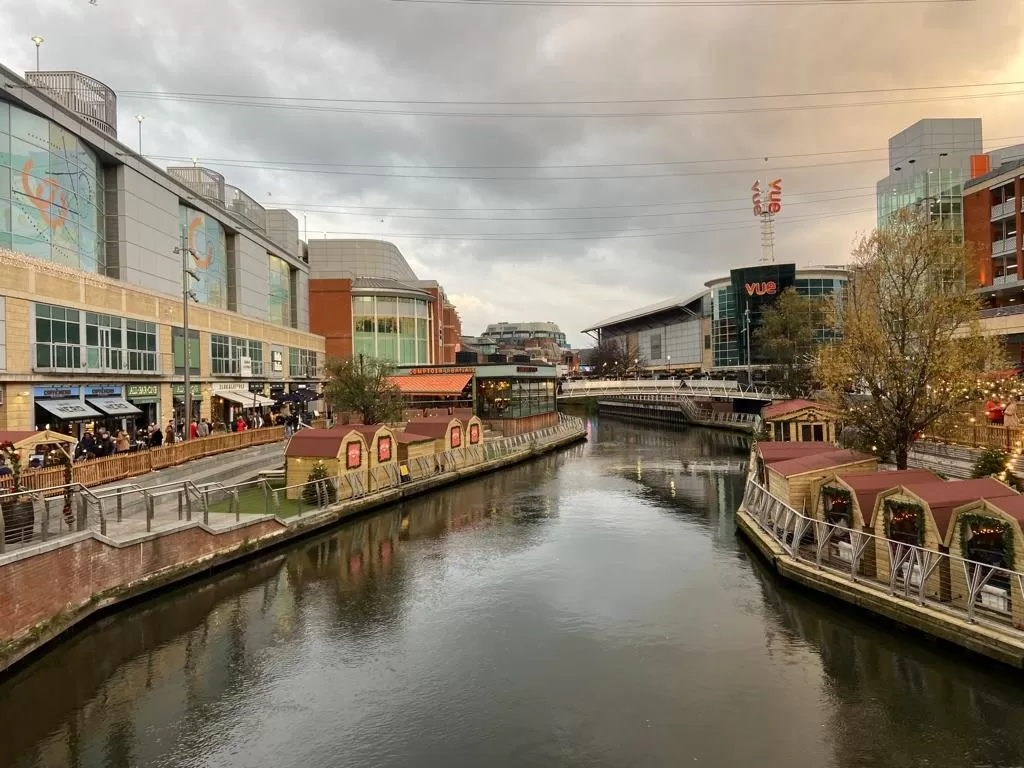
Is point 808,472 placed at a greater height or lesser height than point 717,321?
lesser

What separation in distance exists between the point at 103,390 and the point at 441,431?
51.7ft

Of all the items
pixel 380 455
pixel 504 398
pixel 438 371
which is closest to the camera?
pixel 380 455

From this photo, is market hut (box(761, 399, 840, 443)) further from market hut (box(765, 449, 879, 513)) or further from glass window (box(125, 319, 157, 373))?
glass window (box(125, 319, 157, 373))

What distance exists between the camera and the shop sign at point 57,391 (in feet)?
76.9

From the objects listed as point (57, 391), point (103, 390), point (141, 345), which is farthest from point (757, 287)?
point (57, 391)

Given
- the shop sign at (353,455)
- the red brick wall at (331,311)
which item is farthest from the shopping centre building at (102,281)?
the red brick wall at (331,311)

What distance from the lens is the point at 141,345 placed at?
99.2 ft

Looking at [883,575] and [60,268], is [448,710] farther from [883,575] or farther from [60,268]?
[60,268]

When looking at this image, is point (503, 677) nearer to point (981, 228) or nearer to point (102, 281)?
point (102, 281)

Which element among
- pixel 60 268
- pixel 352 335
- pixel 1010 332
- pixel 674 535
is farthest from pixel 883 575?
pixel 352 335

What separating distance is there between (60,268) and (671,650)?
26.2 meters

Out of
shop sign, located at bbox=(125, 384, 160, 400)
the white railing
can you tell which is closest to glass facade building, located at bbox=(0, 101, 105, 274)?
shop sign, located at bbox=(125, 384, 160, 400)

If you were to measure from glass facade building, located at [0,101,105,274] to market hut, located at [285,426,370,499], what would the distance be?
44.0 ft

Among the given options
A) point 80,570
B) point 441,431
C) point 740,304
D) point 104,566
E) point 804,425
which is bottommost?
point 104,566
